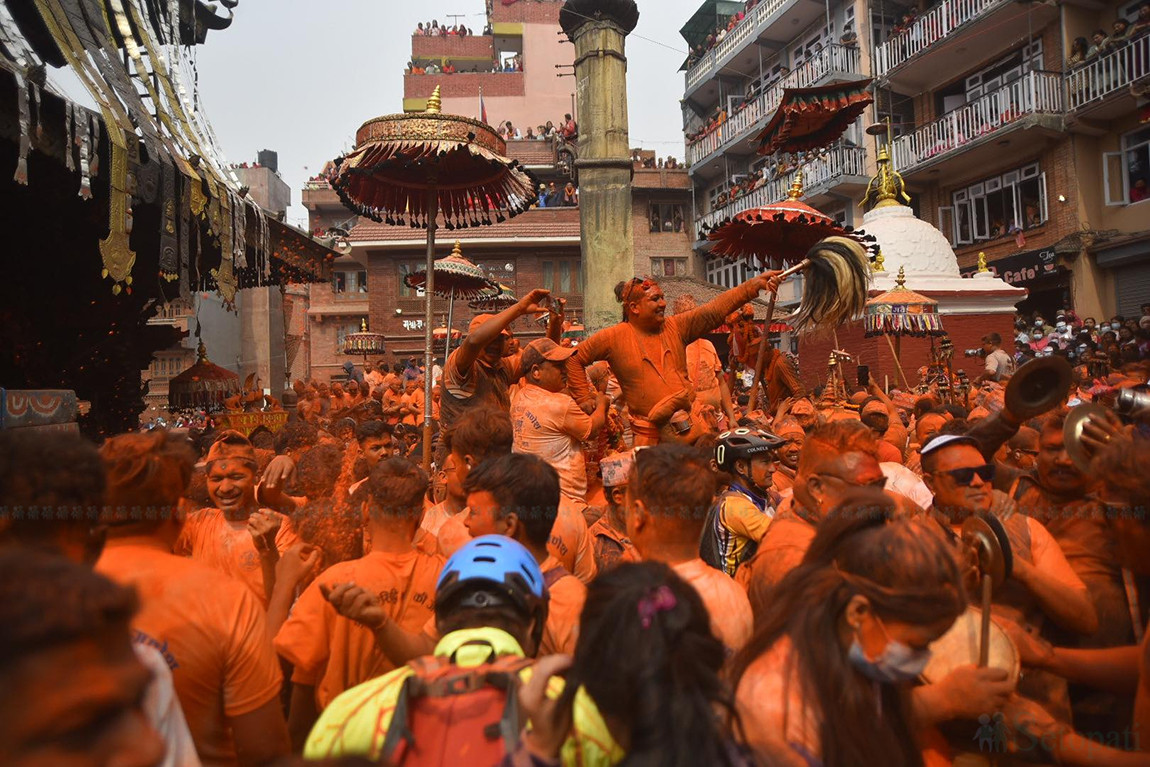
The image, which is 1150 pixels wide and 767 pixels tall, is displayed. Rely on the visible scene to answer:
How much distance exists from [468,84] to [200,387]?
124 feet

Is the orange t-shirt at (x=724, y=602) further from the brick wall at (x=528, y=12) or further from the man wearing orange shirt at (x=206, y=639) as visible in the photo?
the brick wall at (x=528, y=12)

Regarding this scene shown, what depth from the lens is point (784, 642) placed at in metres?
1.87

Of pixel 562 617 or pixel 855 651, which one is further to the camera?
pixel 562 617

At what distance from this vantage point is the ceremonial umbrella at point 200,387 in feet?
40.5

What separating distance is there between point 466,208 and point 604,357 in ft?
9.75

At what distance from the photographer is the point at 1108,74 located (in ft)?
60.2

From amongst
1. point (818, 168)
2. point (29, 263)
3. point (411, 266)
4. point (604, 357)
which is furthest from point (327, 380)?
point (604, 357)

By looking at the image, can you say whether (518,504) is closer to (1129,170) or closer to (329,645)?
(329,645)

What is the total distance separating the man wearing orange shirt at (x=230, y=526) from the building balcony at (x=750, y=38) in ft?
→ 95.2

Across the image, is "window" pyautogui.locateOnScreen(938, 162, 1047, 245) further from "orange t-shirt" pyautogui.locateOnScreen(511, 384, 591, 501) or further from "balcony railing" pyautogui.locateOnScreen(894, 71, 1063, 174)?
"orange t-shirt" pyautogui.locateOnScreen(511, 384, 591, 501)

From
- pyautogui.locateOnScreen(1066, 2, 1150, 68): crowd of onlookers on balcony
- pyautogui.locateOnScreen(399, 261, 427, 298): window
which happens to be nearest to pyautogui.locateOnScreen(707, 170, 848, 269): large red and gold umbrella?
pyautogui.locateOnScreen(1066, 2, 1150, 68): crowd of onlookers on balcony

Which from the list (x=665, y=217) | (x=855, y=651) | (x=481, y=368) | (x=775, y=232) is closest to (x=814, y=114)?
(x=775, y=232)

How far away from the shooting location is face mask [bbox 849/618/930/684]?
1.80m

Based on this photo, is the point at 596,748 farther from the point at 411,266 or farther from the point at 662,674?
the point at 411,266
